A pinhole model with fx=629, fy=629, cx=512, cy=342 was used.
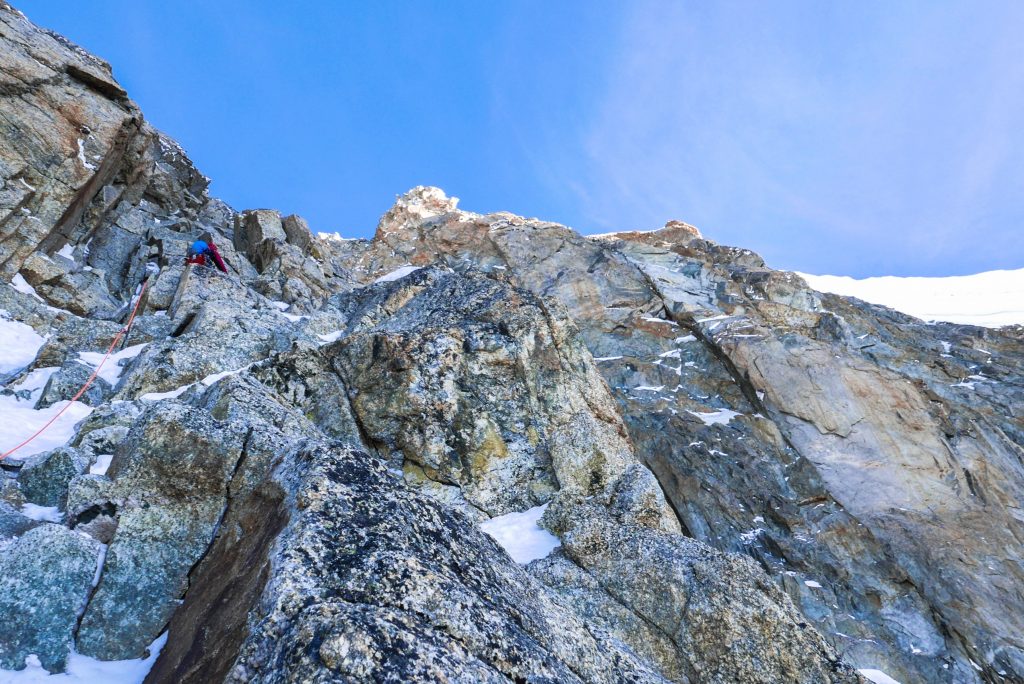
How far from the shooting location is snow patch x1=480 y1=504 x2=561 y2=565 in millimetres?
11992

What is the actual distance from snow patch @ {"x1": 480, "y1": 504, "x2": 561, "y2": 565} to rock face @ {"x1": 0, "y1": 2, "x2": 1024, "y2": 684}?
0.37 m

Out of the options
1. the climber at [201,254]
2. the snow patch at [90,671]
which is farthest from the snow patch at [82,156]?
the snow patch at [90,671]

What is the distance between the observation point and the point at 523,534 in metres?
12.8

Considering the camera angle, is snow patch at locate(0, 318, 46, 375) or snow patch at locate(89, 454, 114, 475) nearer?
snow patch at locate(89, 454, 114, 475)

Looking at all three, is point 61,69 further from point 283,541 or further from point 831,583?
point 831,583

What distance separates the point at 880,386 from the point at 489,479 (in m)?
26.1

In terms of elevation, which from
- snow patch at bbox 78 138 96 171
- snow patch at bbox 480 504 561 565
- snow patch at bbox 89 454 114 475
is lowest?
snow patch at bbox 89 454 114 475

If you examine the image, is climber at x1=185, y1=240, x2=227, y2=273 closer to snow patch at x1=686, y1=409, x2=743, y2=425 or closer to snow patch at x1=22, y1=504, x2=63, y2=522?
snow patch at x1=22, y1=504, x2=63, y2=522

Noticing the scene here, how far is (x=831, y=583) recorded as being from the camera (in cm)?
2570

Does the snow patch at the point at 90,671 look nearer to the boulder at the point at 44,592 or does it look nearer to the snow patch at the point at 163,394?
the boulder at the point at 44,592

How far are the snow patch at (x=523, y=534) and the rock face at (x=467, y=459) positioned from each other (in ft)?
1.21

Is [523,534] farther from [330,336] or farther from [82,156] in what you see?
[82,156]

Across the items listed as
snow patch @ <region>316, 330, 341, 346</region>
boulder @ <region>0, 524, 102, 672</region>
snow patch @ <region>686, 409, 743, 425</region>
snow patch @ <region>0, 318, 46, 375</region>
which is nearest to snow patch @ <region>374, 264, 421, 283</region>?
snow patch @ <region>316, 330, 341, 346</region>

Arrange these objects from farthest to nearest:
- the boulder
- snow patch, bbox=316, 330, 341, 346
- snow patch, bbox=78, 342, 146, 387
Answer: snow patch, bbox=316, 330, 341, 346 → snow patch, bbox=78, 342, 146, 387 → the boulder
